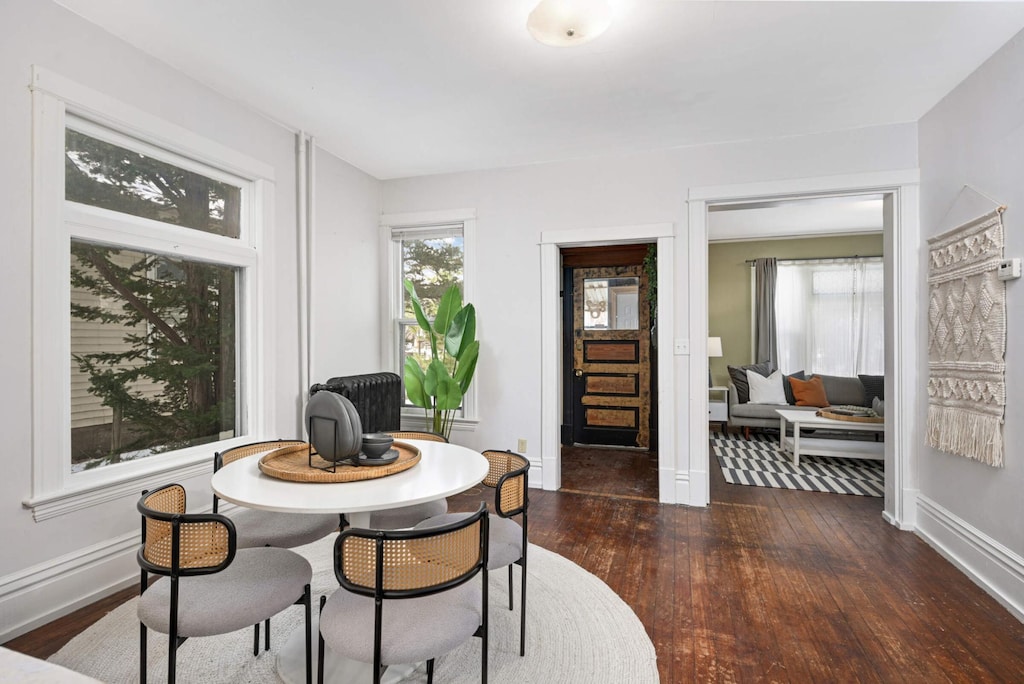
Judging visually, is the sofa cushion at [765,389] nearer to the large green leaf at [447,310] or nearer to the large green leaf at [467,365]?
the large green leaf at [467,365]

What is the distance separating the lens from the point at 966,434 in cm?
251

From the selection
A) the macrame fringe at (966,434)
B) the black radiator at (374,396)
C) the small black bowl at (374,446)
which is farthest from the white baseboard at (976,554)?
the black radiator at (374,396)

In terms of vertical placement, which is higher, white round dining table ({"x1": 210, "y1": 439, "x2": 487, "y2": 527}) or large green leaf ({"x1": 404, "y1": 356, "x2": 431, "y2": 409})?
large green leaf ({"x1": 404, "y1": 356, "x2": 431, "y2": 409})

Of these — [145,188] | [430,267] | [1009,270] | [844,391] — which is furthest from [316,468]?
[844,391]

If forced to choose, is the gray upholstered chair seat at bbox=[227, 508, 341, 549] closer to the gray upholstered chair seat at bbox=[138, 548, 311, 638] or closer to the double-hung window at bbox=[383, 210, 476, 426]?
the gray upholstered chair seat at bbox=[138, 548, 311, 638]

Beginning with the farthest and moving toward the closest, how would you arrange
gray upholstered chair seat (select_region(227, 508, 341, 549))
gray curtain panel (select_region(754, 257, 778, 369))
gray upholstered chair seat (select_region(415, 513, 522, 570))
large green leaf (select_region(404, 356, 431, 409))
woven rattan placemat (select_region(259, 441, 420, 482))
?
gray curtain panel (select_region(754, 257, 778, 369)), large green leaf (select_region(404, 356, 431, 409)), gray upholstered chair seat (select_region(227, 508, 341, 549)), gray upholstered chair seat (select_region(415, 513, 522, 570)), woven rattan placemat (select_region(259, 441, 420, 482))

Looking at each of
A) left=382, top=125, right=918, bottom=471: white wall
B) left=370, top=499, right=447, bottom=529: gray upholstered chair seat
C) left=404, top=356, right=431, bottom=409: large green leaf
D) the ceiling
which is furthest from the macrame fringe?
left=404, top=356, right=431, bottom=409: large green leaf

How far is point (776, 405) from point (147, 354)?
6157 millimetres

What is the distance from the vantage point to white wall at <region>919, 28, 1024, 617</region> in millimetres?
2176

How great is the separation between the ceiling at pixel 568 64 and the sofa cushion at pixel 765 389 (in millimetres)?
3539

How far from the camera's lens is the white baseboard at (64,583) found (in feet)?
6.22

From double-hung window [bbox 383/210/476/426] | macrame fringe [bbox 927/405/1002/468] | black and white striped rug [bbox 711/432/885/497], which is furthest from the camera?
double-hung window [bbox 383/210/476/426]

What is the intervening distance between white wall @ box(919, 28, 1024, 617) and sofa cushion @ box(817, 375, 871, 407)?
3.22 metres

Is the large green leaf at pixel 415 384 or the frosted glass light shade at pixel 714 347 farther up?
the frosted glass light shade at pixel 714 347
